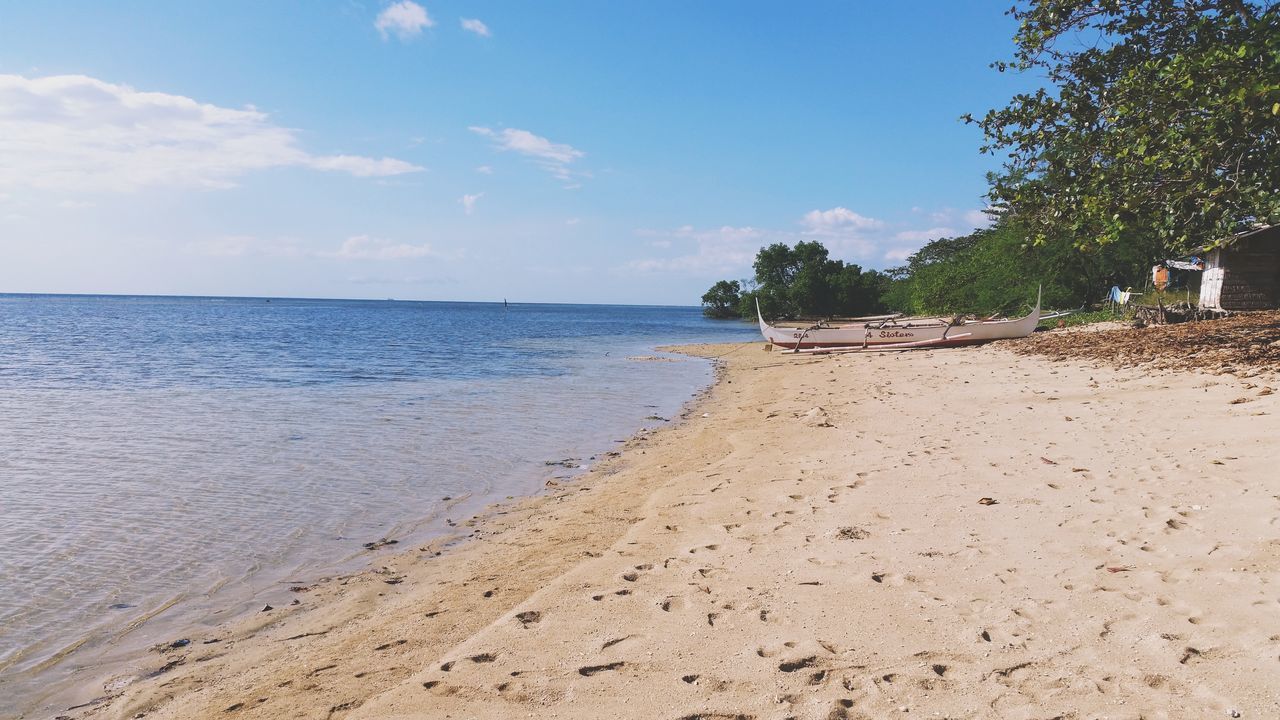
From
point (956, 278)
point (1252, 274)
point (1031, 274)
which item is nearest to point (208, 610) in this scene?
point (1252, 274)

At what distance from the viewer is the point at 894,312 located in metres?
65.2

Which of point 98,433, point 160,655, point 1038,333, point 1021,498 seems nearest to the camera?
point 160,655

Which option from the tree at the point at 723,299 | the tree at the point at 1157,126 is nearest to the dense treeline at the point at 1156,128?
the tree at the point at 1157,126

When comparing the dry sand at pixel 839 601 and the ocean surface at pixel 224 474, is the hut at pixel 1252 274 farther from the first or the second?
the dry sand at pixel 839 601

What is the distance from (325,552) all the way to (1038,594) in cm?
623

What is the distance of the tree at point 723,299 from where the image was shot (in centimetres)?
8962

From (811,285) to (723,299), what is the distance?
879 inches

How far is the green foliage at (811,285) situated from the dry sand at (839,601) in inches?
2398

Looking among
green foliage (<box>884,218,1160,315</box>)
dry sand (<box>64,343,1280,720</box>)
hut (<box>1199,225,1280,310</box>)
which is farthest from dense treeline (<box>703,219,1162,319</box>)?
dry sand (<box>64,343,1280,720</box>)

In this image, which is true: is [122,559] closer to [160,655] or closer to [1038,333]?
[160,655]

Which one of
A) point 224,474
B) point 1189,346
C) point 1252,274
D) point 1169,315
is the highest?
point 1252,274

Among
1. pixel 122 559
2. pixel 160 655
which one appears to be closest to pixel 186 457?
pixel 122 559

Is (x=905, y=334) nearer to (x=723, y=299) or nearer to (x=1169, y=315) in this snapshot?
(x=1169, y=315)

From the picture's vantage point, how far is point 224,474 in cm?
1044
